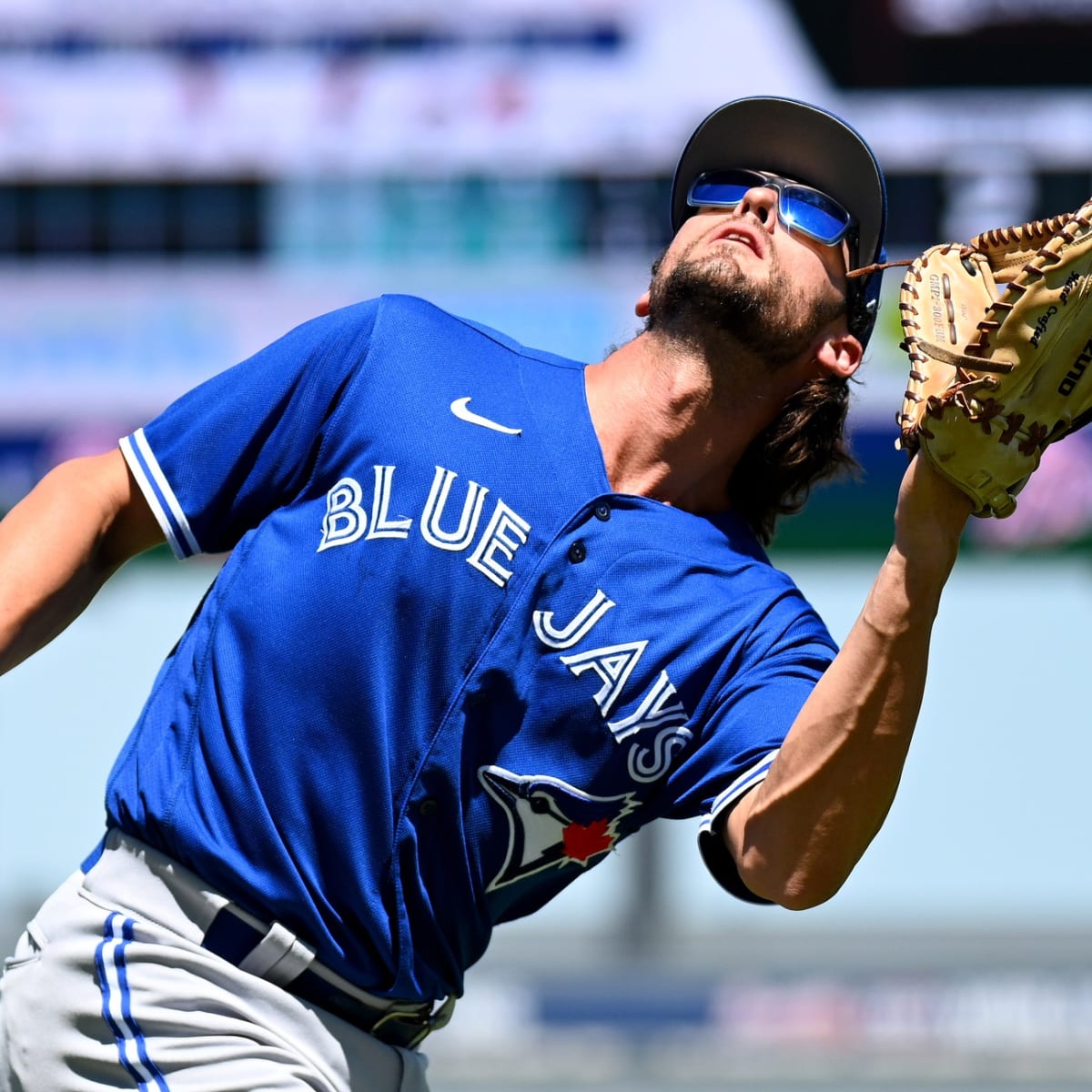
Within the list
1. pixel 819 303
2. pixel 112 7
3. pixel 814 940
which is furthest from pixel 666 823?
pixel 819 303

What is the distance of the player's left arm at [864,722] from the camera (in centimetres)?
216

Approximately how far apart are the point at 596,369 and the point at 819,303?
1.21ft

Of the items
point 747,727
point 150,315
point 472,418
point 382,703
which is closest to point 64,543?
point 382,703

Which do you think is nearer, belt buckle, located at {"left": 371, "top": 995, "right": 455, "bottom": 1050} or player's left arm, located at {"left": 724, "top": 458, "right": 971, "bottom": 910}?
player's left arm, located at {"left": 724, "top": 458, "right": 971, "bottom": 910}

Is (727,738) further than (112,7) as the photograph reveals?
No

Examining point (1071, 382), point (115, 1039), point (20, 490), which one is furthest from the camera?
point (20, 490)

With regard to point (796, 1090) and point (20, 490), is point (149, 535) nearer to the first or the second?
point (796, 1090)

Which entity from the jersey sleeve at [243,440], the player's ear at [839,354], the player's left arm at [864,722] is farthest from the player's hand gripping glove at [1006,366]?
the jersey sleeve at [243,440]

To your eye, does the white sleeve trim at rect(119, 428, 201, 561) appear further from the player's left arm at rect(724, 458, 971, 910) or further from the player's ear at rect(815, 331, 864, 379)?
the player's ear at rect(815, 331, 864, 379)

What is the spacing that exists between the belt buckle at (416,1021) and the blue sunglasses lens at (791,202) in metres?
1.32

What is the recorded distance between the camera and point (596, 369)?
279 cm

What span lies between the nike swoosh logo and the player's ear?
57 cm

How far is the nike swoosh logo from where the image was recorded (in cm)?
256

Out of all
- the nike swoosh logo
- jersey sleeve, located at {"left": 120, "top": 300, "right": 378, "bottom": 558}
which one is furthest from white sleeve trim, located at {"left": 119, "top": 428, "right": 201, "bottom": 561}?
the nike swoosh logo
